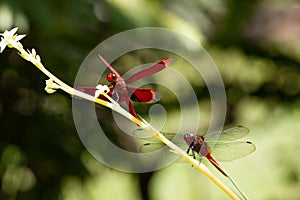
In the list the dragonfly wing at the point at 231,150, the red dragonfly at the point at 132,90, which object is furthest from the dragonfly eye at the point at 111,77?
the dragonfly wing at the point at 231,150

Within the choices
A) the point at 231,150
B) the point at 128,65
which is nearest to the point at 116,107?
the point at 231,150

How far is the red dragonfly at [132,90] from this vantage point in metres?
0.44

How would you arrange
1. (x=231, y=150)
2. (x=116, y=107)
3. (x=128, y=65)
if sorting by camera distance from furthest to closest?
1. (x=128, y=65)
2. (x=231, y=150)
3. (x=116, y=107)

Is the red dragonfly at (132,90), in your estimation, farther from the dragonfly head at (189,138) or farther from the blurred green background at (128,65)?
the blurred green background at (128,65)

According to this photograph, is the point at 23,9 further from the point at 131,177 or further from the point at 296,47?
the point at 296,47

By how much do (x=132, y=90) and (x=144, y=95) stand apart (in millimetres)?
10

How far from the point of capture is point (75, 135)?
1433 millimetres

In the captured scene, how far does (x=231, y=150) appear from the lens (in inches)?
21.7

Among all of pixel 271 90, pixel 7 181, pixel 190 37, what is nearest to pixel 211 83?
pixel 271 90

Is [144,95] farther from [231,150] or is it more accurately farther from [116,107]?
[231,150]

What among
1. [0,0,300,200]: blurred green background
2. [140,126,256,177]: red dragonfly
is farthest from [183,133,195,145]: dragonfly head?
[0,0,300,200]: blurred green background

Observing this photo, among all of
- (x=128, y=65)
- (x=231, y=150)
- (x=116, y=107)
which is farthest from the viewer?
(x=128, y=65)

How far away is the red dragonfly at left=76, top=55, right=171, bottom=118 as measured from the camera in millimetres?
439

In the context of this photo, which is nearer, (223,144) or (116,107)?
(116,107)
